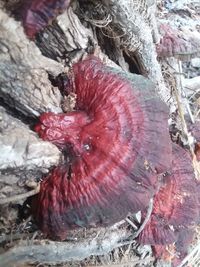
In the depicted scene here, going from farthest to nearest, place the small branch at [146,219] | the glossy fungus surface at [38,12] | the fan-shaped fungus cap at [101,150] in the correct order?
the small branch at [146,219]
the fan-shaped fungus cap at [101,150]
the glossy fungus surface at [38,12]

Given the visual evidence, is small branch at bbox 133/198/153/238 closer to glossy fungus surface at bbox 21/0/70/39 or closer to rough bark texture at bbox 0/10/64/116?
rough bark texture at bbox 0/10/64/116

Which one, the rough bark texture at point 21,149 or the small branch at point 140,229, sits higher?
the rough bark texture at point 21,149

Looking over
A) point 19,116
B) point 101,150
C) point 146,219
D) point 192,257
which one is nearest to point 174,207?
point 146,219

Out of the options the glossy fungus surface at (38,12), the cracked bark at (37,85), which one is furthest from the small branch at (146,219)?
the glossy fungus surface at (38,12)

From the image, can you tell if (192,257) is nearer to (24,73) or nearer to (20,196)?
(20,196)

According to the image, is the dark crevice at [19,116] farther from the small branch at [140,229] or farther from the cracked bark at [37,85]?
the small branch at [140,229]

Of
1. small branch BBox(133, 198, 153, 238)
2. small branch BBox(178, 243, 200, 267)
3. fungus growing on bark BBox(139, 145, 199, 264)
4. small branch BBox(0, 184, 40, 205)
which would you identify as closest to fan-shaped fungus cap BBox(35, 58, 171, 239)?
small branch BBox(0, 184, 40, 205)

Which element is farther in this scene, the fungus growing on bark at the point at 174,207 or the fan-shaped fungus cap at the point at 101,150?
the fungus growing on bark at the point at 174,207

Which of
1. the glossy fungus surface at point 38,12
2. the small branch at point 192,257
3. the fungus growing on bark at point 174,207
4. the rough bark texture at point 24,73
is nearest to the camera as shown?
the glossy fungus surface at point 38,12
